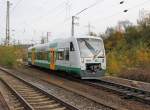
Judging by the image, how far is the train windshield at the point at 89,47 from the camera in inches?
942

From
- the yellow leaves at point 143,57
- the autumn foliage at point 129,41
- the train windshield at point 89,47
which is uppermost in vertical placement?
the autumn foliage at point 129,41

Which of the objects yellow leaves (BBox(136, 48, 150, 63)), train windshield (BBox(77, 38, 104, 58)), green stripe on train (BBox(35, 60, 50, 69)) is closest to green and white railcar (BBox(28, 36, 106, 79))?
train windshield (BBox(77, 38, 104, 58))

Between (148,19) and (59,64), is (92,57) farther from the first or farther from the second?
(148,19)

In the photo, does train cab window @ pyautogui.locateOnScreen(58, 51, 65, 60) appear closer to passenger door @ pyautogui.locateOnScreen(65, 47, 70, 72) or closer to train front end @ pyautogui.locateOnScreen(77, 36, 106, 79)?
passenger door @ pyautogui.locateOnScreen(65, 47, 70, 72)

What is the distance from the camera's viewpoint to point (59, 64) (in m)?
28.1

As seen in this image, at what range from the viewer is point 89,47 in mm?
24312

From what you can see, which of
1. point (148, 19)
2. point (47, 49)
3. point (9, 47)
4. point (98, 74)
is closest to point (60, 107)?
point (98, 74)

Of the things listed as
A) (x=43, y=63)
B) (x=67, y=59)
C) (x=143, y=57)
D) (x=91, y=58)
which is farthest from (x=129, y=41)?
(x=91, y=58)

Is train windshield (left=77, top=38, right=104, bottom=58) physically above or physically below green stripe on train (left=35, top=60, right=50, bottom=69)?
above

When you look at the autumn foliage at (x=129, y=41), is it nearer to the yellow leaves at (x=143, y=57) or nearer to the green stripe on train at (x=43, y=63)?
the yellow leaves at (x=143, y=57)

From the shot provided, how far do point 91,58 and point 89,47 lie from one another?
2.65 ft

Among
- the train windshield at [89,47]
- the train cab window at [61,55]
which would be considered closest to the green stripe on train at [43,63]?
the train cab window at [61,55]

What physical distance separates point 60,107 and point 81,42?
11486 millimetres

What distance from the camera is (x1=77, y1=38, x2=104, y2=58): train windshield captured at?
78.5 ft
